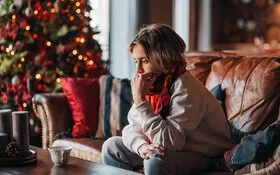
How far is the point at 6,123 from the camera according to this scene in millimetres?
2369

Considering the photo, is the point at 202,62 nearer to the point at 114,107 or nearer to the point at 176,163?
the point at 114,107

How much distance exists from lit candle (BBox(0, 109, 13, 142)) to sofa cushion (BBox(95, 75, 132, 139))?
102 centimetres

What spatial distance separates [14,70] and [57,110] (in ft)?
2.37

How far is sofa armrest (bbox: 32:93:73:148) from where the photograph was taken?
11.2ft

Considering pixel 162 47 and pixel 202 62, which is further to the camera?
pixel 202 62

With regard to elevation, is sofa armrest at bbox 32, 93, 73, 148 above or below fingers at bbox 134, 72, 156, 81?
below

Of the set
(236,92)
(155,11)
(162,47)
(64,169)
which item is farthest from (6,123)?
(155,11)

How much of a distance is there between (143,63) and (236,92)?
0.63 metres

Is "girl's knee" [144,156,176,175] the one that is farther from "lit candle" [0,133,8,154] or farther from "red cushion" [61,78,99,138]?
"red cushion" [61,78,99,138]

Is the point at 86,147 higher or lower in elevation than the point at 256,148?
lower

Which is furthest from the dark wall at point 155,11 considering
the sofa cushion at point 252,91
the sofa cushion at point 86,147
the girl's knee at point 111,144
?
the girl's knee at point 111,144

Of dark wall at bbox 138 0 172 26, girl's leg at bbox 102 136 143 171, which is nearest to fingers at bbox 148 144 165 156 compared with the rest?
girl's leg at bbox 102 136 143 171

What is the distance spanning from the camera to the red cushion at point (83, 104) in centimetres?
339

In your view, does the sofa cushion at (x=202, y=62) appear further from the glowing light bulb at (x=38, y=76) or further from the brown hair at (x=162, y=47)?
the glowing light bulb at (x=38, y=76)
